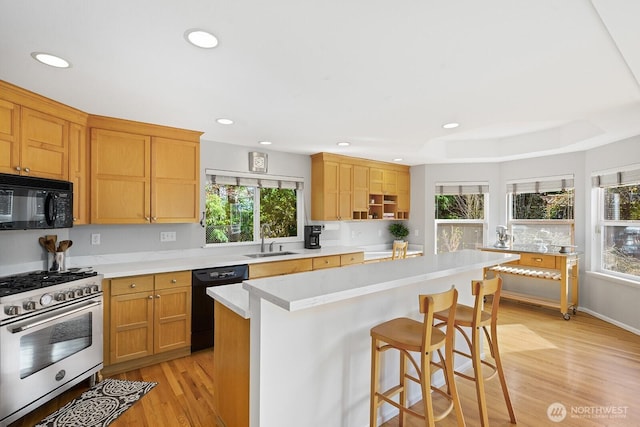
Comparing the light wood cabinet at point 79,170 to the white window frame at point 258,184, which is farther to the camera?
the white window frame at point 258,184

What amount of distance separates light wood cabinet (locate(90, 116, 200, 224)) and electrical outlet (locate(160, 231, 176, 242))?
0.30 metres

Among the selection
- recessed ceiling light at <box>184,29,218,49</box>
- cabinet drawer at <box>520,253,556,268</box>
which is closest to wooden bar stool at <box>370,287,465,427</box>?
recessed ceiling light at <box>184,29,218,49</box>

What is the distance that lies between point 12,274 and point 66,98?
1.51 m

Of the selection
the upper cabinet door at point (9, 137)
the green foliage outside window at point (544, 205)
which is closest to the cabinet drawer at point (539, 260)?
the green foliage outside window at point (544, 205)

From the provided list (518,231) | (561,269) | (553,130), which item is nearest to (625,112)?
(553,130)

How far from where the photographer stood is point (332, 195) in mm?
4590

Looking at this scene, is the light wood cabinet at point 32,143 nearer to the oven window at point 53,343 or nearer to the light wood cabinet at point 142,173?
the light wood cabinet at point 142,173

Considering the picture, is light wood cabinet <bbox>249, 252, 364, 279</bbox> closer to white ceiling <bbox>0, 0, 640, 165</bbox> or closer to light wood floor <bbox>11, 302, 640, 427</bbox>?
light wood floor <bbox>11, 302, 640, 427</bbox>

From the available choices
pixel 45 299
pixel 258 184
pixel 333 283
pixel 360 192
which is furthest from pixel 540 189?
pixel 45 299

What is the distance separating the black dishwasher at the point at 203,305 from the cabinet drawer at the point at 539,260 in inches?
161

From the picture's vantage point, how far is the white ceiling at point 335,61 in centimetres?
142

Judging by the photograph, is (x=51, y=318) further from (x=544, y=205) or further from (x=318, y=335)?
(x=544, y=205)

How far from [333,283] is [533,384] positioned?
2174mm

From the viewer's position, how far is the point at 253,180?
13.9ft
